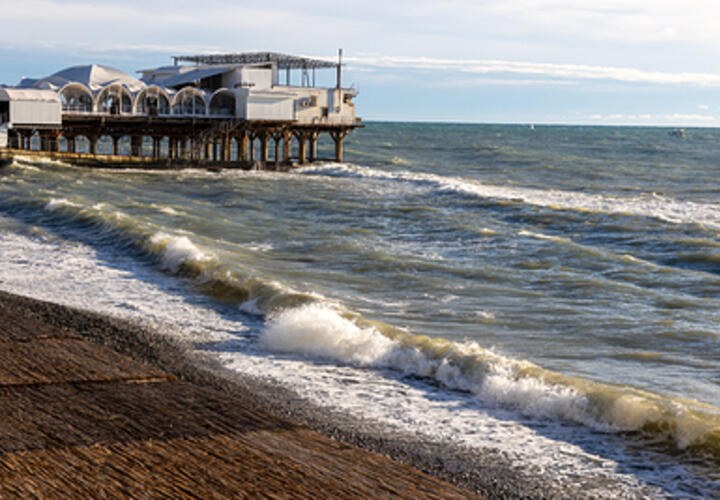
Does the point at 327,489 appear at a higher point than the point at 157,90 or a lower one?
lower

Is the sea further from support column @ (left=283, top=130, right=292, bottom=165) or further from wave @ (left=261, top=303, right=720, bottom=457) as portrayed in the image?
support column @ (left=283, top=130, right=292, bottom=165)

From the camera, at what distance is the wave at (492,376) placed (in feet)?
34.7

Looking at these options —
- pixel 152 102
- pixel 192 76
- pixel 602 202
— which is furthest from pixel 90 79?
pixel 602 202

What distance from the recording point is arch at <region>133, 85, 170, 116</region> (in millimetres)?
55094

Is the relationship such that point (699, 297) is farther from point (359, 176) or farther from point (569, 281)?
point (359, 176)

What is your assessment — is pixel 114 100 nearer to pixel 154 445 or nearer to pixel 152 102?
pixel 152 102

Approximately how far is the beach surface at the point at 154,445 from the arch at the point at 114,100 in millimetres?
45726

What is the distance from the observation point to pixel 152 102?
57281 millimetres

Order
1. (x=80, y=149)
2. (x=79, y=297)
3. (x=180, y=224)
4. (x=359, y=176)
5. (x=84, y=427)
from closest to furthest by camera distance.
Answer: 1. (x=84, y=427)
2. (x=79, y=297)
3. (x=180, y=224)
4. (x=359, y=176)
5. (x=80, y=149)

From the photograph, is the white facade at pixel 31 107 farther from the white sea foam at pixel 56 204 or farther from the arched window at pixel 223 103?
the white sea foam at pixel 56 204

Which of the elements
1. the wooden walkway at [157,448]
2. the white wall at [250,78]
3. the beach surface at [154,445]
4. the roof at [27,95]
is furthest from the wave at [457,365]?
the white wall at [250,78]

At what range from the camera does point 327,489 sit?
778cm

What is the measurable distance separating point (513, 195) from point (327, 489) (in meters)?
40.2

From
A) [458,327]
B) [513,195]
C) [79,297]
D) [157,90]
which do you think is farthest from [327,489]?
[157,90]
